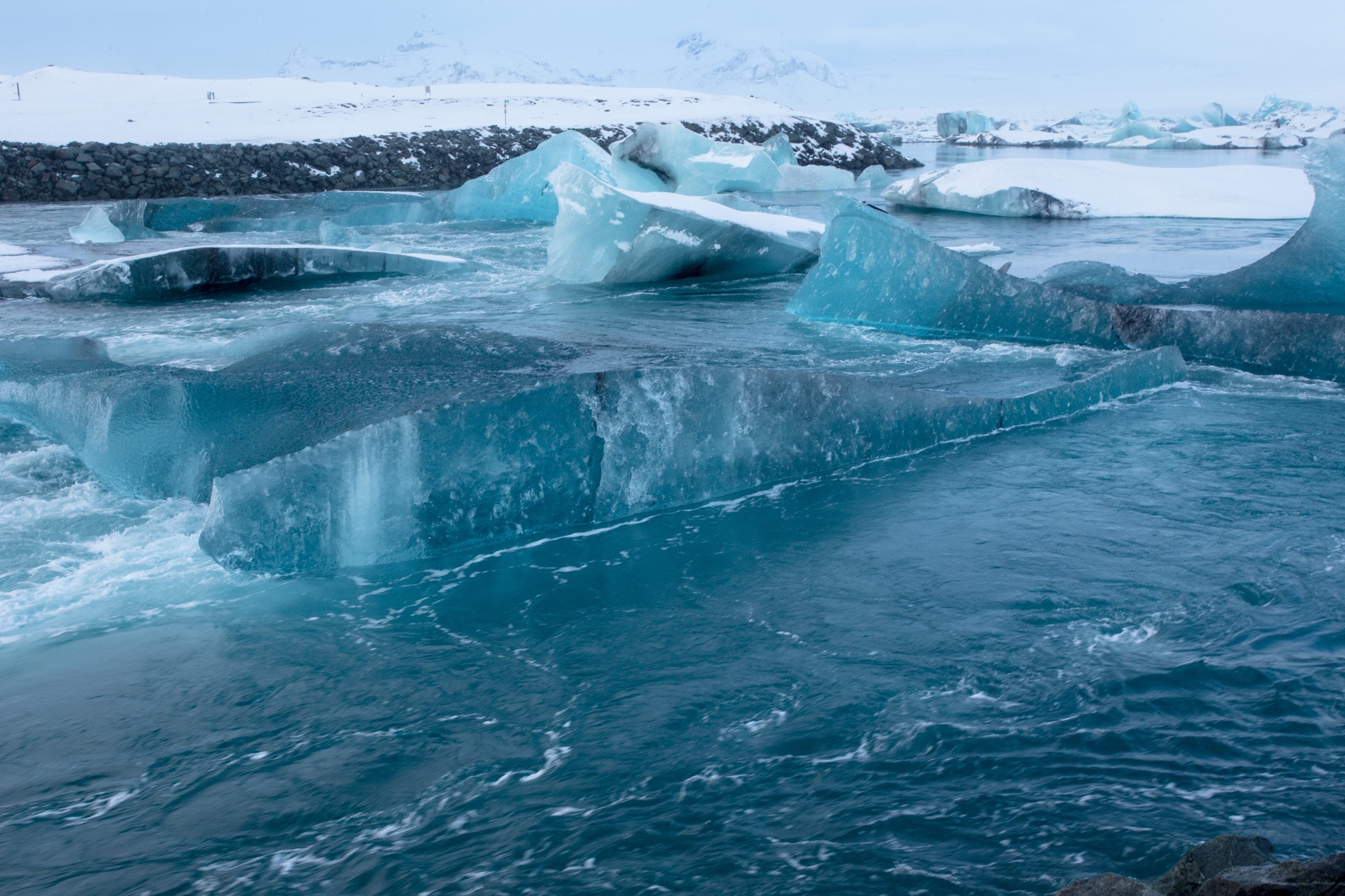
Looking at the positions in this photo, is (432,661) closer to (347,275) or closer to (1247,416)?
(1247,416)

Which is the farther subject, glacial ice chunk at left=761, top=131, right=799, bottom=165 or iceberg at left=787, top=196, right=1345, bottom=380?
glacial ice chunk at left=761, top=131, right=799, bottom=165

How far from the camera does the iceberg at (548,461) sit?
13.3 ft

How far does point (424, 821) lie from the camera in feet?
8.39

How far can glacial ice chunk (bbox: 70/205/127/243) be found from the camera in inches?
557

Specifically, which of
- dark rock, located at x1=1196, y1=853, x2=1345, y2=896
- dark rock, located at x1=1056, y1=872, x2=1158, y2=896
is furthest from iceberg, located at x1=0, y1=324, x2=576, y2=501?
dark rock, located at x1=1196, y1=853, x2=1345, y2=896

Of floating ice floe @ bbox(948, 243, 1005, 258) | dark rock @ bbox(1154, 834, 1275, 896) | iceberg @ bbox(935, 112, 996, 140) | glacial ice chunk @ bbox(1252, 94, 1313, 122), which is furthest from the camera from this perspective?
iceberg @ bbox(935, 112, 996, 140)

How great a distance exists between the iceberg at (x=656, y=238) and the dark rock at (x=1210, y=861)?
8.34 meters

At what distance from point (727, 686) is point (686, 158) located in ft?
47.7

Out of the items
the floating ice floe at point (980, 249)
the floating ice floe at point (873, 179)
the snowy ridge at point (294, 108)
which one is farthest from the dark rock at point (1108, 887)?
the snowy ridge at point (294, 108)

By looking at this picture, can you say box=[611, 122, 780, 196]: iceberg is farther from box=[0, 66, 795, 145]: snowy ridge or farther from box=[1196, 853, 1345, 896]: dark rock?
box=[0, 66, 795, 145]: snowy ridge

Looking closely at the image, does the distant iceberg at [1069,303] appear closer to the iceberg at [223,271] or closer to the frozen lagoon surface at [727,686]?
the frozen lagoon surface at [727,686]

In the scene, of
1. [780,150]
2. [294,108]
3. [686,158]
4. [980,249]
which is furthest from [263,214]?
[294,108]

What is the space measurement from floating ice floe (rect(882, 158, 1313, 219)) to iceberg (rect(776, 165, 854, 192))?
603 cm

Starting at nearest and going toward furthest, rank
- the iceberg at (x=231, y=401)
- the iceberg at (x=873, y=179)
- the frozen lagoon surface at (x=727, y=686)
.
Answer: the frozen lagoon surface at (x=727, y=686) < the iceberg at (x=231, y=401) < the iceberg at (x=873, y=179)
